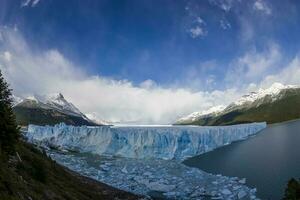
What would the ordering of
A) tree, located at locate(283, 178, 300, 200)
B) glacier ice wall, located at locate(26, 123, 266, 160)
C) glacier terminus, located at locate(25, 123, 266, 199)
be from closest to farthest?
1. tree, located at locate(283, 178, 300, 200)
2. glacier terminus, located at locate(25, 123, 266, 199)
3. glacier ice wall, located at locate(26, 123, 266, 160)

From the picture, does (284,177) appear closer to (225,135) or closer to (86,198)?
(86,198)

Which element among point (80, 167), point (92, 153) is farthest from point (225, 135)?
point (80, 167)

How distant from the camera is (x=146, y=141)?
7562 cm

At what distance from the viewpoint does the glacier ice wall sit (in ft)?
243

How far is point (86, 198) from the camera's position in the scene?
3328cm

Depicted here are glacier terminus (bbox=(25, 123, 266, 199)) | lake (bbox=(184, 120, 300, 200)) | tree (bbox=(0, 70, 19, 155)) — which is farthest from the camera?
glacier terminus (bbox=(25, 123, 266, 199))

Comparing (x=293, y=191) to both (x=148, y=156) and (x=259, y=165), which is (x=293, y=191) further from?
(x=148, y=156)

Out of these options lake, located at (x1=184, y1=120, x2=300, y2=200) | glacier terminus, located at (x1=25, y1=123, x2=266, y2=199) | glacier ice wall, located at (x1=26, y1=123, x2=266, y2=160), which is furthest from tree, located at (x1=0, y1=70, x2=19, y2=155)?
glacier ice wall, located at (x1=26, y1=123, x2=266, y2=160)

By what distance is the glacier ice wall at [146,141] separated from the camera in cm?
7400

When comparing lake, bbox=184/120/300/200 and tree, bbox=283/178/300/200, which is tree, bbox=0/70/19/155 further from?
lake, bbox=184/120/300/200

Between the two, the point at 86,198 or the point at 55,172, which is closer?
the point at 86,198

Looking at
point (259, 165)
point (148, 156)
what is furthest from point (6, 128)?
point (148, 156)

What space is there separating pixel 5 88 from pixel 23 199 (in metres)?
11.5

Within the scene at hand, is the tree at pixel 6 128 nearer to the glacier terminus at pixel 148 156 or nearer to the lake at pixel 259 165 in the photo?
the glacier terminus at pixel 148 156
